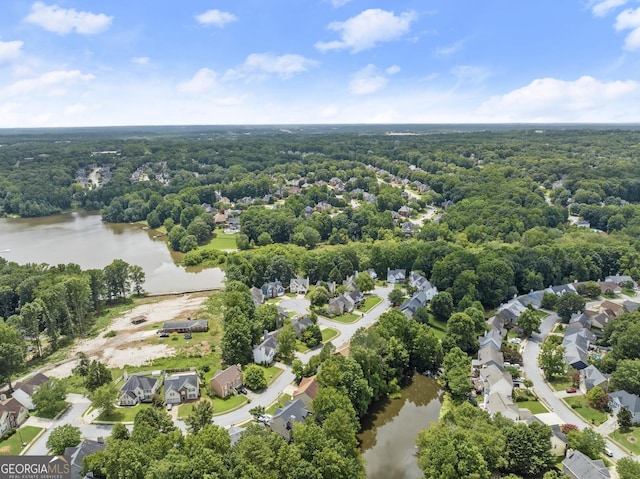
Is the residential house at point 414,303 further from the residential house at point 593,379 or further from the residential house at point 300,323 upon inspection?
the residential house at point 593,379

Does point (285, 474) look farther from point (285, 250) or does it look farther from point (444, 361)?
point (285, 250)

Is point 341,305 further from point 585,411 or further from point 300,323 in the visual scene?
point 585,411

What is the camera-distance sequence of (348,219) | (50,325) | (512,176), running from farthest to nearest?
(512,176) → (348,219) → (50,325)

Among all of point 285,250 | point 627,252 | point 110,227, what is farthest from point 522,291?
point 110,227

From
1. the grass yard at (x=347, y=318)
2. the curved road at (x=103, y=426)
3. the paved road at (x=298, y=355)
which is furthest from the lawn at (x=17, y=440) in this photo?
the grass yard at (x=347, y=318)

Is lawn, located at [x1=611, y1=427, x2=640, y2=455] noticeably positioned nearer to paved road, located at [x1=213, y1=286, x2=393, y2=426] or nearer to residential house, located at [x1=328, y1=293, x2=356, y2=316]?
paved road, located at [x1=213, y1=286, x2=393, y2=426]
